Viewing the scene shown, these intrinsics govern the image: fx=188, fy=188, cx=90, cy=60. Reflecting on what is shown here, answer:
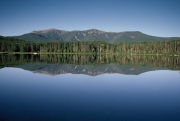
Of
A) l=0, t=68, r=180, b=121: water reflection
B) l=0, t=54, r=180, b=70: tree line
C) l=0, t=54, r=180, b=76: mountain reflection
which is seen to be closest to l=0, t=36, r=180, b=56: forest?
l=0, t=54, r=180, b=70: tree line

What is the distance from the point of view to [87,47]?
160875 millimetres

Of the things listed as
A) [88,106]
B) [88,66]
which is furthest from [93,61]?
[88,106]

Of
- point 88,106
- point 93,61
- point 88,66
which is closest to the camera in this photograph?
point 88,106

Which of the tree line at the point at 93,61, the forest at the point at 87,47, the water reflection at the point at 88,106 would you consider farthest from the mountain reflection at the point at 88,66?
the forest at the point at 87,47

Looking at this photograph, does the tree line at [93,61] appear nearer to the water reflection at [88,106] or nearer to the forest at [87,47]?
the water reflection at [88,106]

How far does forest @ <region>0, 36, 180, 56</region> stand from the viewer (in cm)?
13762

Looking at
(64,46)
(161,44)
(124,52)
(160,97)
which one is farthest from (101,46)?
(160,97)

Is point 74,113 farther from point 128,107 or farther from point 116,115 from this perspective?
point 128,107

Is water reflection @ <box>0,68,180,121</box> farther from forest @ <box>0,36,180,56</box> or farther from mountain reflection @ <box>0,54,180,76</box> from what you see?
forest @ <box>0,36,180,56</box>

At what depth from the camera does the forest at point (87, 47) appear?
452ft

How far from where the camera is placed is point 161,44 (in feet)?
449

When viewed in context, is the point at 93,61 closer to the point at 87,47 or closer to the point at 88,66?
the point at 88,66

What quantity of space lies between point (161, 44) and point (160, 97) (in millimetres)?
130835

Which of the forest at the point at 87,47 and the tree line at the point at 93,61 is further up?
the forest at the point at 87,47
